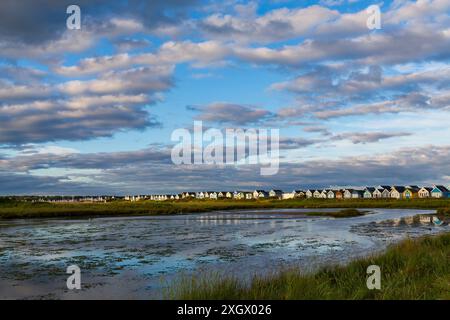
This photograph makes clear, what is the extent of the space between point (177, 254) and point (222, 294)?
443 inches

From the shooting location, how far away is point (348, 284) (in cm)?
1119

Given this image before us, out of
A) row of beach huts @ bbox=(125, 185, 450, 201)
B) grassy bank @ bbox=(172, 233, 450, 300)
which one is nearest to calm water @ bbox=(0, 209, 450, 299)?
grassy bank @ bbox=(172, 233, 450, 300)

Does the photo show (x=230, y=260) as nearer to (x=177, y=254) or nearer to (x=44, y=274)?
(x=177, y=254)

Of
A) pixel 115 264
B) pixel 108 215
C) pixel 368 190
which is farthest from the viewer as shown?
pixel 368 190

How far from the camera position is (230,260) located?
1812 cm

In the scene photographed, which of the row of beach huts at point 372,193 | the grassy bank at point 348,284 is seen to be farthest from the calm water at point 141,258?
the row of beach huts at point 372,193

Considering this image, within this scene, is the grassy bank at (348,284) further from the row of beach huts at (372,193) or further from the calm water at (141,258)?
the row of beach huts at (372,193)

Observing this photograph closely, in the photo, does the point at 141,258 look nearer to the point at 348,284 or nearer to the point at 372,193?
the point at 348,284

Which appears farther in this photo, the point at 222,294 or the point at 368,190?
the point at 368,190

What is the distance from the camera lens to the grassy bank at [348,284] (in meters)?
9.19

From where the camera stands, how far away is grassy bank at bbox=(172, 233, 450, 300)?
9.19m

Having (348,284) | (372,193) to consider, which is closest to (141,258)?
(348,284)
